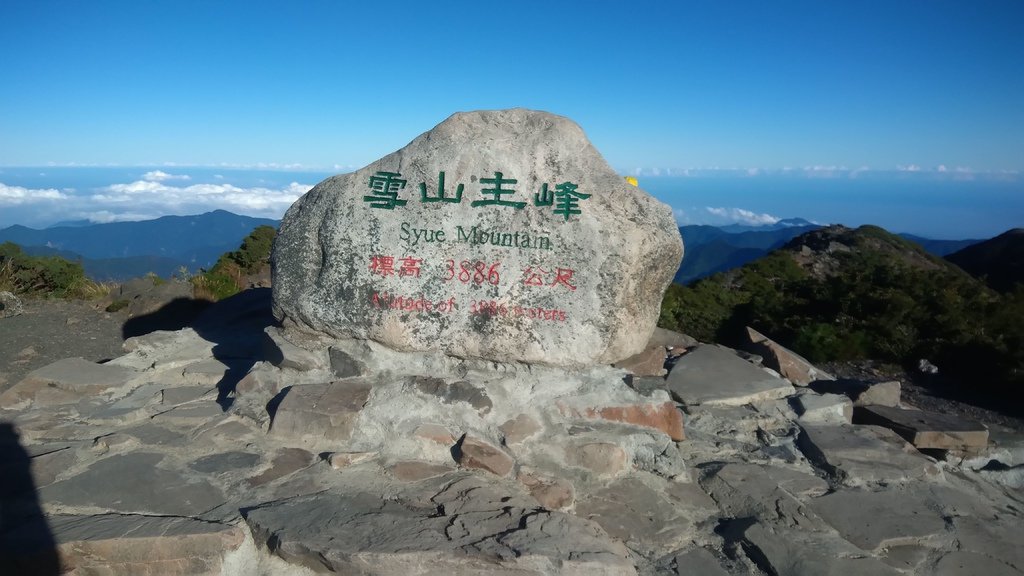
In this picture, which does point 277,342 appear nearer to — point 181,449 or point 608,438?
point 181,449

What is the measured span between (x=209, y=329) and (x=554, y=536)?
189 inches

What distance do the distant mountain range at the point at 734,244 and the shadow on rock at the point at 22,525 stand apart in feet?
41.6

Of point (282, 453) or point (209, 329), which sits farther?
point (209, 329)

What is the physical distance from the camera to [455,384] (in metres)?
4.23

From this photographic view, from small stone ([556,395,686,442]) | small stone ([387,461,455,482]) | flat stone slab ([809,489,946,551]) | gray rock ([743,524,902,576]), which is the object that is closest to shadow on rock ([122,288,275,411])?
small stone ([387,461,455,482])

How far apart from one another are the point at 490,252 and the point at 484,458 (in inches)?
54.6

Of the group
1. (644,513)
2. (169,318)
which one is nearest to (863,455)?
(644,513)

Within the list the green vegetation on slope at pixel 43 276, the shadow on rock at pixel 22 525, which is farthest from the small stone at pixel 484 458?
the green vegetation on slope at pixel 43 276

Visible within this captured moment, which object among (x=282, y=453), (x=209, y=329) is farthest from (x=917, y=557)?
(x=209, y=329)

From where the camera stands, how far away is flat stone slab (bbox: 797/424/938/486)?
399 centimetres

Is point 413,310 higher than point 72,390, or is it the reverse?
point 413,310

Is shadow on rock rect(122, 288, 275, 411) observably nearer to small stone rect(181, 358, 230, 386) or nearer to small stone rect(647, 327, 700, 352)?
small stone rect(181, 358, 230, 386)

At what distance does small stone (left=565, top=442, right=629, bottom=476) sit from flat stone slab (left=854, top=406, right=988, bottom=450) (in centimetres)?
223

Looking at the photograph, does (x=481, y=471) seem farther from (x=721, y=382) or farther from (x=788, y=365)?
(x=788, y=365)
